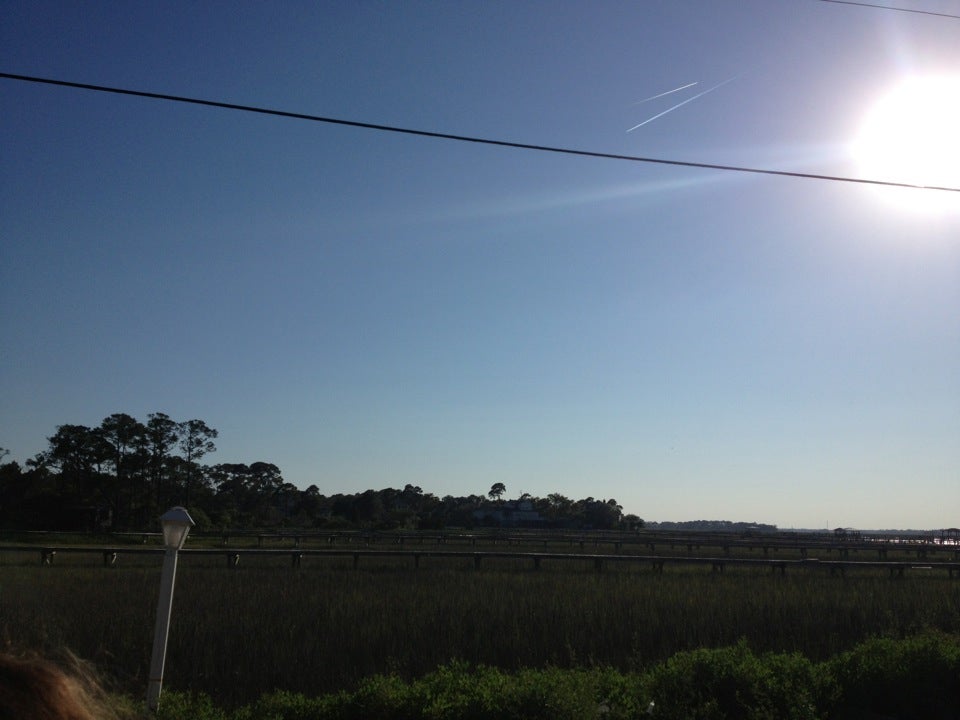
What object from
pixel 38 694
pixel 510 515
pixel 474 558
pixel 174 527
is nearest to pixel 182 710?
pixel 174 527

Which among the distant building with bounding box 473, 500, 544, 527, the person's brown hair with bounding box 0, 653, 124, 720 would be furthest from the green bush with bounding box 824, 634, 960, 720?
the distant building with bounding box 473, 500, 544, 527

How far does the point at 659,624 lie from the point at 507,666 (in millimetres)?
3532

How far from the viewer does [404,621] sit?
1312 centimetres

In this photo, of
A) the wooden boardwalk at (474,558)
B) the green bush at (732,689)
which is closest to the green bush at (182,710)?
the green bush at (732,689)

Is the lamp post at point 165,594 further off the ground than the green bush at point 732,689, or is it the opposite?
the lamp post at point 165,594

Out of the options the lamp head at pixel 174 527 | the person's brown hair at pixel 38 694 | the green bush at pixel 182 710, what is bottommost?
the green bush at pixel 182 710

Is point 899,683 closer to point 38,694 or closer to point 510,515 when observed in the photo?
point 38,694

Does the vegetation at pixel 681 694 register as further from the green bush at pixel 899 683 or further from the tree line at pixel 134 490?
the tree line at pixel 134 490

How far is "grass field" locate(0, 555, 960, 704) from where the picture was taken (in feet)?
34.9

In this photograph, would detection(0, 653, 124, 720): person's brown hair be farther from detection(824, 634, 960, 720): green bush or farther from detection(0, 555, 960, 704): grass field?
detection(824, 634, 960, 720): green bush

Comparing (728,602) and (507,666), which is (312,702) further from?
(728,602)

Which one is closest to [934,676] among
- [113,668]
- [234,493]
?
[113,668]

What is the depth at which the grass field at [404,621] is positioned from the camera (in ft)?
34.9

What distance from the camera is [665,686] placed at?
8414mm
